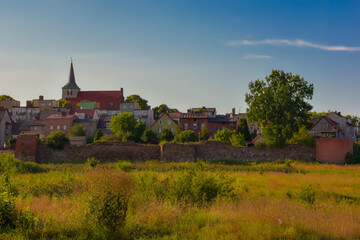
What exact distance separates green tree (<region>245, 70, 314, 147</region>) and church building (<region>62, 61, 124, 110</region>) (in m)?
62.4

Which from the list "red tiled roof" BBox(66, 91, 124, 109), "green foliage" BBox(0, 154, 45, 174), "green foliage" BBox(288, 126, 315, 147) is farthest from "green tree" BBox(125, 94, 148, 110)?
"green foliage" BBox(0, 154, 45, 174)

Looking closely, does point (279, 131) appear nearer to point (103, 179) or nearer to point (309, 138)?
point (309, 138)

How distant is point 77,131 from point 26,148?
25375 millimetres

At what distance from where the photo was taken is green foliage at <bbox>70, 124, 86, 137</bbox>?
65463 mm

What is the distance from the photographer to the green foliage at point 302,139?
40062 mm

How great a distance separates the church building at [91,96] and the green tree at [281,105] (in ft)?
205

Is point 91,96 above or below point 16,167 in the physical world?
above

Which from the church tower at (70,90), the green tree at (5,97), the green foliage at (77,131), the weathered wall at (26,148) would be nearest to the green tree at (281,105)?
the weathered wall at (26,148)

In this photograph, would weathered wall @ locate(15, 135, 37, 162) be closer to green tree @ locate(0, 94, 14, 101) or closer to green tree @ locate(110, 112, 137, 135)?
green tree @ locate(110, 112, 137, 135)

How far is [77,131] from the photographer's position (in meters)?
65.7

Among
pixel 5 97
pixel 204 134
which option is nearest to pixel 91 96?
pixel 5 97

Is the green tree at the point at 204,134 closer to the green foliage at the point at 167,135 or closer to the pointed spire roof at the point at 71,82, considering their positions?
the green foliage at the point at 167,135

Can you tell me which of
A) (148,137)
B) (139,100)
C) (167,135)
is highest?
(139,100)

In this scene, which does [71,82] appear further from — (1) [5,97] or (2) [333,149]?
(2) [333,149]
